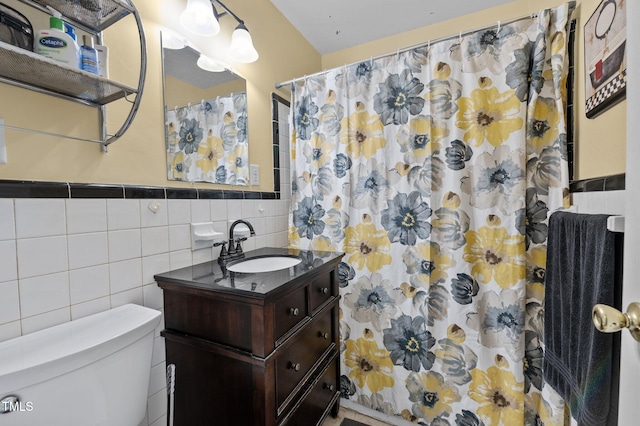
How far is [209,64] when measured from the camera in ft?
4.27

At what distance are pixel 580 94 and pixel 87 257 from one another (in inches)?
79.2

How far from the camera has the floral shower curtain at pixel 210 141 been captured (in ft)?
3.74

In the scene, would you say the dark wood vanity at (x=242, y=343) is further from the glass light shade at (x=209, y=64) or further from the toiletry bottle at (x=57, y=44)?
the glass light shade at (x=209, y=64)

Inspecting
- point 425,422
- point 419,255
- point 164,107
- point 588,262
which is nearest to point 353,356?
point 425,422

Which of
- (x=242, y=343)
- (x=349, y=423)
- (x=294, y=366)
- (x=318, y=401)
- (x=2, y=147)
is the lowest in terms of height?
(x=349, y=423)

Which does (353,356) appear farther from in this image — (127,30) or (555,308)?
(127,30)

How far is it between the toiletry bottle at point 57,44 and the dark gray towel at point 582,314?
1462 millimetres

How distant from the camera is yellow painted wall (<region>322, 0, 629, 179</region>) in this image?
32.2 inches

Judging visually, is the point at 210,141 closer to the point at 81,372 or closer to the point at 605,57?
the point at 81,372

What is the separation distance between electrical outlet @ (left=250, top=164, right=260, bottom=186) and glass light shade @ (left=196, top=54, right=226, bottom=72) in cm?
52

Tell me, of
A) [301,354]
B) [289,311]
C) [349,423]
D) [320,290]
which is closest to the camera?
Answer: [289,311]

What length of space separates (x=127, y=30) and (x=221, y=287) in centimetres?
100

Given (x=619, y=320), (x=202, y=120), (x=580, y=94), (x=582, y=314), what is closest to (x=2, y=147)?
(x=202, y=120)

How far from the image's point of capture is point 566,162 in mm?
1171
